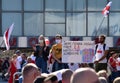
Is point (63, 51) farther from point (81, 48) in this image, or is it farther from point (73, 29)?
A: point (73, 29)

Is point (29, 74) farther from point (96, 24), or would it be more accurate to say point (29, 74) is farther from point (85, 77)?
point (96, 24)

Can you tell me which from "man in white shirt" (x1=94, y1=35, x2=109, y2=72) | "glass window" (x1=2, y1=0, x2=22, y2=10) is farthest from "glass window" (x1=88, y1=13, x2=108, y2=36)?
"man in white shirt" (x1=94, y1=35, x2=109, y2=72)

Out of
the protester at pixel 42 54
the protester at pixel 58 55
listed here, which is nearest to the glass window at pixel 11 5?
the protester at pixel 58 55

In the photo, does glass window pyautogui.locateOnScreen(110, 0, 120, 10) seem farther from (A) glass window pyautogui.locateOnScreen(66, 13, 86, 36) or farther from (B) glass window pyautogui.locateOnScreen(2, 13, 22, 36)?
(B) glass window pyautogui.locateOnScreen(2, 13, 22, 36)

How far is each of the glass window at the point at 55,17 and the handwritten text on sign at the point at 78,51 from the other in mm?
22134

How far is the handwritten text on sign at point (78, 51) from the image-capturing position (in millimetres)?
14328

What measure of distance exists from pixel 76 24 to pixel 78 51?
22.5m

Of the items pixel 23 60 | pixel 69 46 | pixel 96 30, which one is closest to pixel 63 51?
pixel 69 46

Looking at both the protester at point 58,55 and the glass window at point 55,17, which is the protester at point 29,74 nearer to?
the protester at point 58,55

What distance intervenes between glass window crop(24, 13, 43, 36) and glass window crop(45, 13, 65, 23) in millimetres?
465

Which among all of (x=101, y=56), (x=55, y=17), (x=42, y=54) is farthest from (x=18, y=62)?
(x=55, y=17)

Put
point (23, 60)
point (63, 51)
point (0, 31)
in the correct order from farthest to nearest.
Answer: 1. point (0, 31)
2. point (23, 60)
3. point (63, 51)

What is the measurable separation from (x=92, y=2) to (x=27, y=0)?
446 cm

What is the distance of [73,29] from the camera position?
37000mm
